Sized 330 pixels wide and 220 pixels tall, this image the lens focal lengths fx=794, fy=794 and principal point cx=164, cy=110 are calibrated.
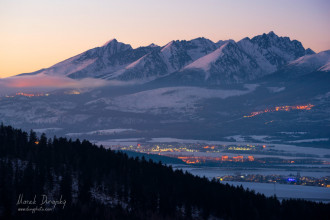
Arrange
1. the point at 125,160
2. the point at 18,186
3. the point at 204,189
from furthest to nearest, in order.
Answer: the point at 125,160 < the point at 204,189 < the point at 18,186

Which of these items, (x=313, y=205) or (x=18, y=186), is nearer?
(x=18, y=186)

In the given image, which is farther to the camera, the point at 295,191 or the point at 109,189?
the point at 295,191

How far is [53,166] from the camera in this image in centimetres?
12150

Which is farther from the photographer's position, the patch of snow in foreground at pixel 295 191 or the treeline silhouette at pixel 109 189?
the patch of snow in foreground at pixel 295 191

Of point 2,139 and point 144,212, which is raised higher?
point 2,139

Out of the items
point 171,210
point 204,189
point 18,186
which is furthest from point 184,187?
point 18,186

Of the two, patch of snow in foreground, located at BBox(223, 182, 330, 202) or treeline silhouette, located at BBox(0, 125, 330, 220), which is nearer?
treeline silhouette, located at BBox(0, 125, 330, 220)

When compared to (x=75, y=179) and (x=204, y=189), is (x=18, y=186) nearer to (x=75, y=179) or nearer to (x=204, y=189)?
(x=75, y=179)

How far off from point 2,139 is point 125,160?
20.9 meters

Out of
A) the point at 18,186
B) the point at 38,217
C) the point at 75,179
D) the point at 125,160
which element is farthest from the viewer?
the point at 125,160

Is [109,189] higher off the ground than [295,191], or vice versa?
[109,189]

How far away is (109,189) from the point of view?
383ft

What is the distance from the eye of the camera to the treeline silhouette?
106250 millimetres

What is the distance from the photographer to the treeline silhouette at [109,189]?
10625 centimetres
